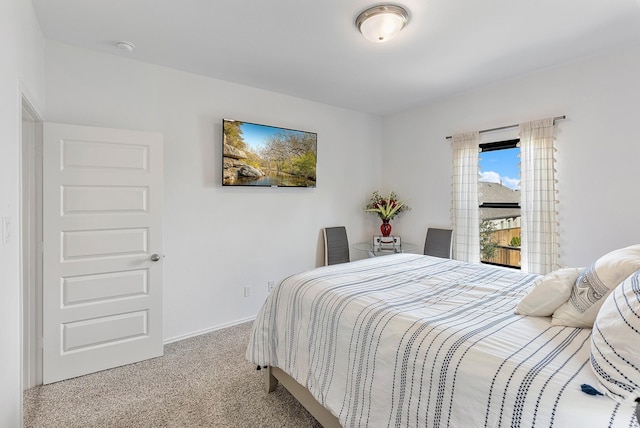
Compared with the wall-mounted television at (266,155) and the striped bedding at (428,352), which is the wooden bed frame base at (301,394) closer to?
the striped bedding at (428,352)

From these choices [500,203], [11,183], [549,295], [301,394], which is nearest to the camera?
[549,295]

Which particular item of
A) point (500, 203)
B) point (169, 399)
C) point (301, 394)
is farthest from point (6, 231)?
point (500, 203)

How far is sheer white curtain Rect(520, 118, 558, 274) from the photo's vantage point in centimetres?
298

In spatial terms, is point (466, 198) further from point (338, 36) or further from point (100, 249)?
point (100, 249)

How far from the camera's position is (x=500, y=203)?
3.48 m

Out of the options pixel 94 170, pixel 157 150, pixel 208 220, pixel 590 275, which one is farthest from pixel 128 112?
pixel 590 275

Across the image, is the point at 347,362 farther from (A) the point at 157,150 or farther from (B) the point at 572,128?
(B) the point at 572,128

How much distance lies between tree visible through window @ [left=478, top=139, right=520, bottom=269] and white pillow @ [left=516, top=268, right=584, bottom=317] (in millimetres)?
2079

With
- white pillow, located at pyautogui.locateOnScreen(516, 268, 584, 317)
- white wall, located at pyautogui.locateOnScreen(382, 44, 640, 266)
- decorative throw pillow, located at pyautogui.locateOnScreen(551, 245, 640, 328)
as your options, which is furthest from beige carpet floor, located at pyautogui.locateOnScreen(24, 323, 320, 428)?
white wall, located at pyautogui.locateOnScreen(382, 44, 640, 266)

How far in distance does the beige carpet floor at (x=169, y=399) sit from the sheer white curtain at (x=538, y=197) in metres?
2.64

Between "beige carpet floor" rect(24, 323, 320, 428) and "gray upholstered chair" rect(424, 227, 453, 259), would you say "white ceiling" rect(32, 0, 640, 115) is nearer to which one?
"gray upholstered chair" rect(424, 227, 453, 259)

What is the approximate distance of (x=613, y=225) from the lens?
2652 millimetres

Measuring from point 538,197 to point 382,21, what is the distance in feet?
7.58

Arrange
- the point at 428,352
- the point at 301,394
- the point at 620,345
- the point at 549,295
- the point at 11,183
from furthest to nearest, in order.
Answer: the point at 301,394
the point at 11,183
the point at 549,295
the point at 428,352
the point at 620,345
